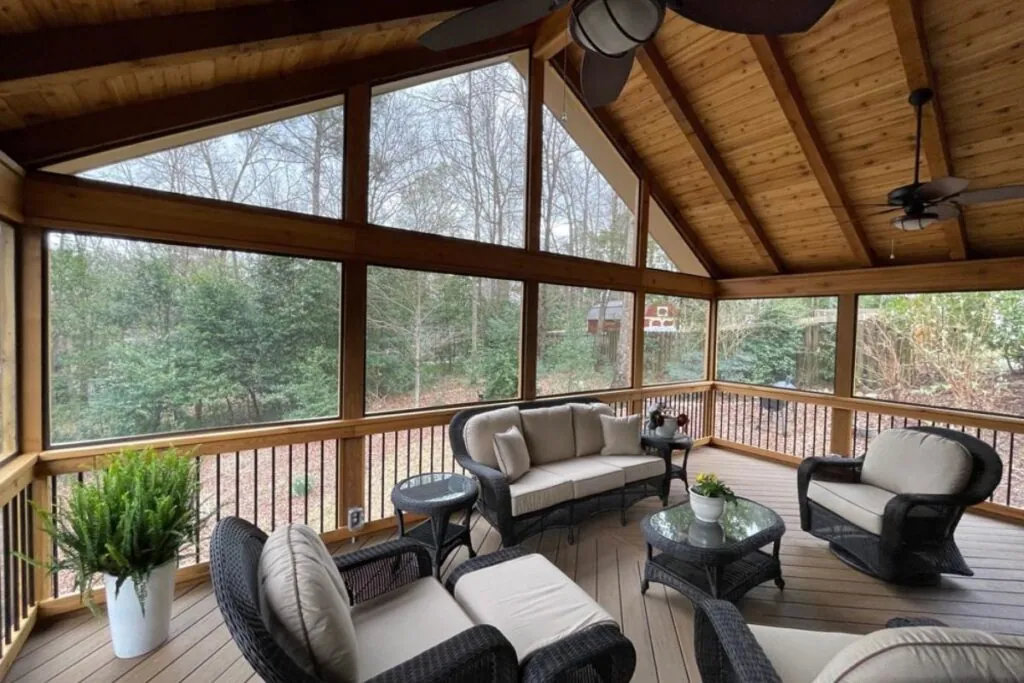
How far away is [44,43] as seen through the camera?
197cm

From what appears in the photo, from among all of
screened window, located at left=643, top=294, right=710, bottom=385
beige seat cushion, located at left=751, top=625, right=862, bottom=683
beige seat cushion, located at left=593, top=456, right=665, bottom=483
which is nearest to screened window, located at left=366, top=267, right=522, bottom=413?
beige seat cushion, located at left=593, top=456, right=665, bottom=483

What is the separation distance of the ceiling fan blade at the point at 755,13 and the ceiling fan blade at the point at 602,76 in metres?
0.47

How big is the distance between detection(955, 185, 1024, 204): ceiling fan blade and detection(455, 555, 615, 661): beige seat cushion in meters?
3.59

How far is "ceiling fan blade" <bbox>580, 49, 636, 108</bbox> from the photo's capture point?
6.89 feet

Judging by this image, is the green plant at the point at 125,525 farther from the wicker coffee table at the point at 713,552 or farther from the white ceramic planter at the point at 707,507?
the white ceramic planter at the point at 707,507

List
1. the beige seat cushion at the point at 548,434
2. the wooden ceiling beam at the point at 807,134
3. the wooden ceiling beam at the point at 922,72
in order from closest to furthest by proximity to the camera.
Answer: the wooden ceiling beam at the point at 922,72 < the wooden ceiling beam at the point at 807,134 < the beige seat cushion at the point at 548,434

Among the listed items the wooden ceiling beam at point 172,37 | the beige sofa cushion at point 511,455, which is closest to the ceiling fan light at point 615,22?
the wooden ceiling beam at point 172,37

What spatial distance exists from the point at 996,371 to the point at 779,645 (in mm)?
4781

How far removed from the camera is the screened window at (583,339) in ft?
15.4

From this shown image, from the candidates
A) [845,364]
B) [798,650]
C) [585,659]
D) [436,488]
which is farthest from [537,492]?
[845,364]

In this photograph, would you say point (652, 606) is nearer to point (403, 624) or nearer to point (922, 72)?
point (403, 624)

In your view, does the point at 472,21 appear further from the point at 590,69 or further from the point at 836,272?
the point at 836,272

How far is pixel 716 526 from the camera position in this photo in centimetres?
274

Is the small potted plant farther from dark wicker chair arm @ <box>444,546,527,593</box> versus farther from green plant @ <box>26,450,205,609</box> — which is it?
green plant @ <box>26,450,205,609</box>
